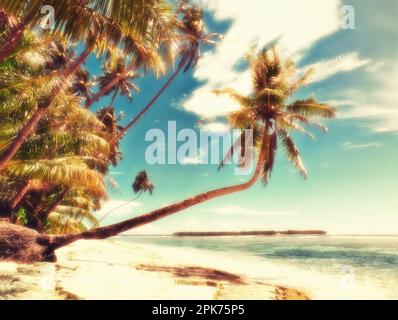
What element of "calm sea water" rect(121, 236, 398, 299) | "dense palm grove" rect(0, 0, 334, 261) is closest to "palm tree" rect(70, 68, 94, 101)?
"dense palm grove" rect(0, 0, 334, 261)

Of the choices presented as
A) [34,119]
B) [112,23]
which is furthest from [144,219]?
[112,23]

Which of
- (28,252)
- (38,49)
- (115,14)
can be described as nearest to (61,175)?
(28,252)

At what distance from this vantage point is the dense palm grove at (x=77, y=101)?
5.70 meters

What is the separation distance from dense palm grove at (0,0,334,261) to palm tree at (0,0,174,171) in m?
0.02

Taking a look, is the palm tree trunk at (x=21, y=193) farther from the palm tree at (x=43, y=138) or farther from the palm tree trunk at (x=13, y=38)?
the palm tree trunk at (x=13, y=38)

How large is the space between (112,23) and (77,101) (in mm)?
4813

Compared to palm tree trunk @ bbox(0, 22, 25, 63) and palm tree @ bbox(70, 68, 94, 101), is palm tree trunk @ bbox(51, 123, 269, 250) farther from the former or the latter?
palm tree @ bbox(70, 68, 94, 101)

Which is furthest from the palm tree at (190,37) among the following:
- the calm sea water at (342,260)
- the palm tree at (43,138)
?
the calm sea water at (342,260)

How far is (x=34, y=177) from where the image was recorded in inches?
316

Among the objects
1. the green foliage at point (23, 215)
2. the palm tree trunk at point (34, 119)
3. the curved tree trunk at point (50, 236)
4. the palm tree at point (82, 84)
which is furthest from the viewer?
the palm tree at point (82, 84)

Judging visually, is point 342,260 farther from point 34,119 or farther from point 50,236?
point 34,119

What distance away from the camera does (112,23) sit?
21.6ft

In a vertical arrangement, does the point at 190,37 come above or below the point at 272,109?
above

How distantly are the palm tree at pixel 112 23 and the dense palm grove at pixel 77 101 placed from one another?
0.7 inches
